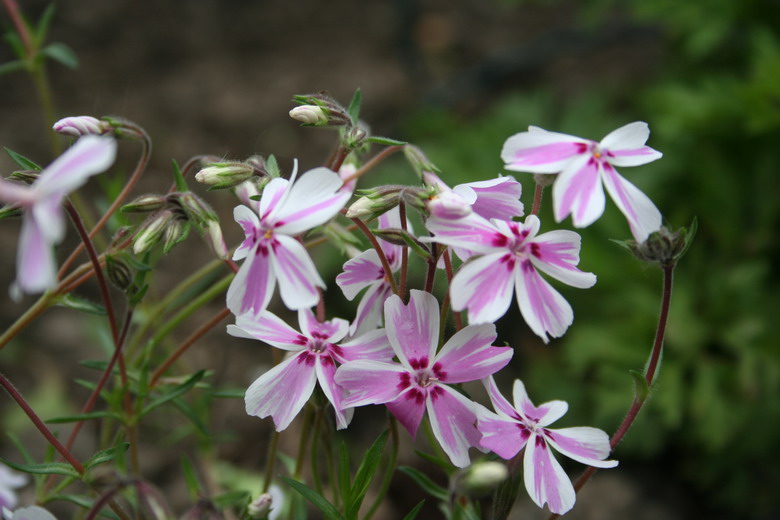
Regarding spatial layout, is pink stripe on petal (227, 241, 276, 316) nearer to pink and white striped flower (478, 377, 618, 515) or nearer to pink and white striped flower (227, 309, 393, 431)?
pink and white striped flower (227, 309, 393, 431)

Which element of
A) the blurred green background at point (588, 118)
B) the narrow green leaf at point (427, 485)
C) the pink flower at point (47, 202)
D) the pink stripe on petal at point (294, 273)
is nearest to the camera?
the pink flower at point (47, 202)

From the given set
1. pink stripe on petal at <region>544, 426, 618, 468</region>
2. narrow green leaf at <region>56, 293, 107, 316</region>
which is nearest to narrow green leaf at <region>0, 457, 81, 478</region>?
narrow green leaf at <region>56, 293, 107, 316</region>

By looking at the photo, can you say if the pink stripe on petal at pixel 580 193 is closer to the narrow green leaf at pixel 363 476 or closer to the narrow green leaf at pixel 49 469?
the narrow green leaf at pixel 363 476

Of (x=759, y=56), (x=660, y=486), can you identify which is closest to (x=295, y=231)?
(x=660, y=486)

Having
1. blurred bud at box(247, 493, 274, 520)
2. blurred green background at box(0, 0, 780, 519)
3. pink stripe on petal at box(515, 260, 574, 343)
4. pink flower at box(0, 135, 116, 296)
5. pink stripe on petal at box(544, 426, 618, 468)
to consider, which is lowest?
blurred green background at box(0, 0, 780, 519)

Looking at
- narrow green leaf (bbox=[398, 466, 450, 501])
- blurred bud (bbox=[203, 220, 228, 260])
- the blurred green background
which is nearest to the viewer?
blurred bud (bbox=[203, 220, 228, 260])

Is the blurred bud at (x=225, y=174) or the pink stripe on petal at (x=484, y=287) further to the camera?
the blurred bud at (x=225, y=174)

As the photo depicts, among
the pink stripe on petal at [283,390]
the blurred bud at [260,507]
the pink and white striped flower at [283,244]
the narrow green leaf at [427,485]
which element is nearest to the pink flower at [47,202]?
the pink and white striped flower at [283,244]
